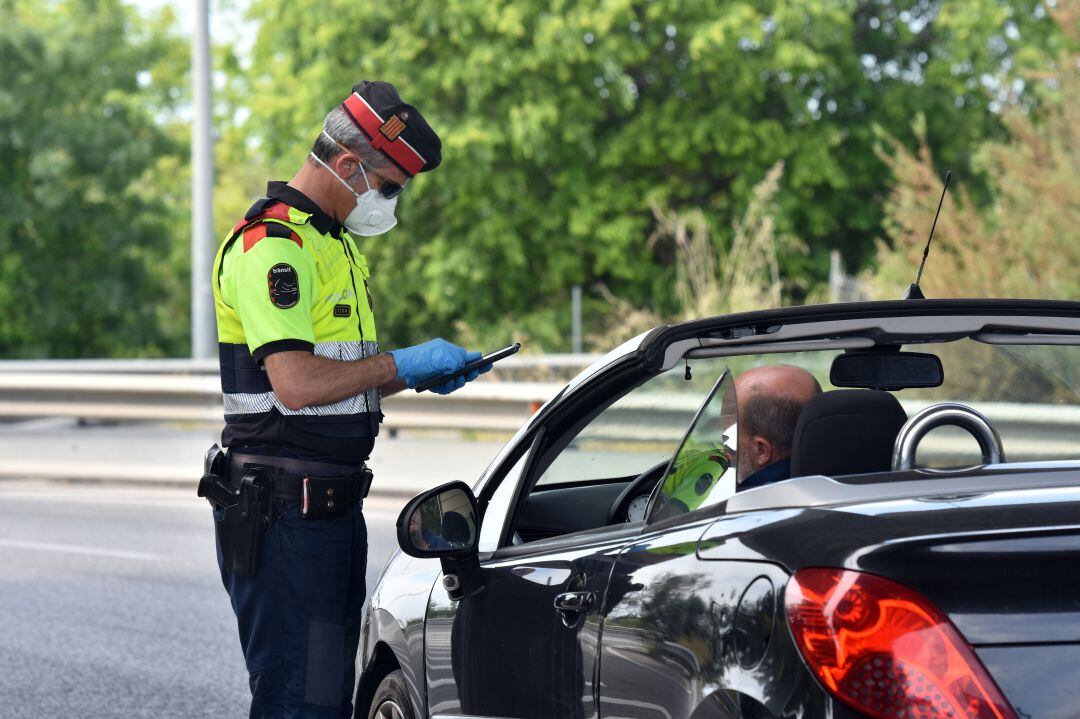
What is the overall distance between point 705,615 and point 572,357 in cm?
1356

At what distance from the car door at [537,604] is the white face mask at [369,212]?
0.71 metres

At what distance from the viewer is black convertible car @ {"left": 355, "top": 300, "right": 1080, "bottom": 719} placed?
7.09 ft

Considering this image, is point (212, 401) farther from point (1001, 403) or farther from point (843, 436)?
point (843, 436)

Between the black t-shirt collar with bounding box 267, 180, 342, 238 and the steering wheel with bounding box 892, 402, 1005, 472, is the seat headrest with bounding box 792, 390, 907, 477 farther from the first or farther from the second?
the black t-shirt collar with bounding box 267, 180, 342, 238

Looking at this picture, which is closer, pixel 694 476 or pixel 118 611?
pixel 694 476

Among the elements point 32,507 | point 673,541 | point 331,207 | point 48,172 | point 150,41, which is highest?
point 150,41

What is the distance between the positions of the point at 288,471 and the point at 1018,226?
465 inches

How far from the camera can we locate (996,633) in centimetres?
215

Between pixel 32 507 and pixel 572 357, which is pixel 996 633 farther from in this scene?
pixel 572 357

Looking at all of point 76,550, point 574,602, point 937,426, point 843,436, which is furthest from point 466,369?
point 76,550

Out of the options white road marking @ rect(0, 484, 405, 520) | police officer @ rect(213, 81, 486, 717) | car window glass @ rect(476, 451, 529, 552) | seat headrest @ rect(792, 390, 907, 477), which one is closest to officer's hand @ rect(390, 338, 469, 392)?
police officer @ rect(213, 81, 486, 717)

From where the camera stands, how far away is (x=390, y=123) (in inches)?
148

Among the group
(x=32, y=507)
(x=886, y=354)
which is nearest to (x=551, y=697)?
(x=886, y=354)

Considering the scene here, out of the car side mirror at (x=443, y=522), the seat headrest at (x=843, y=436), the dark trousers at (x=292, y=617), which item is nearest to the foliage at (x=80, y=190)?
the dark trousers at (x=292, y=617)
